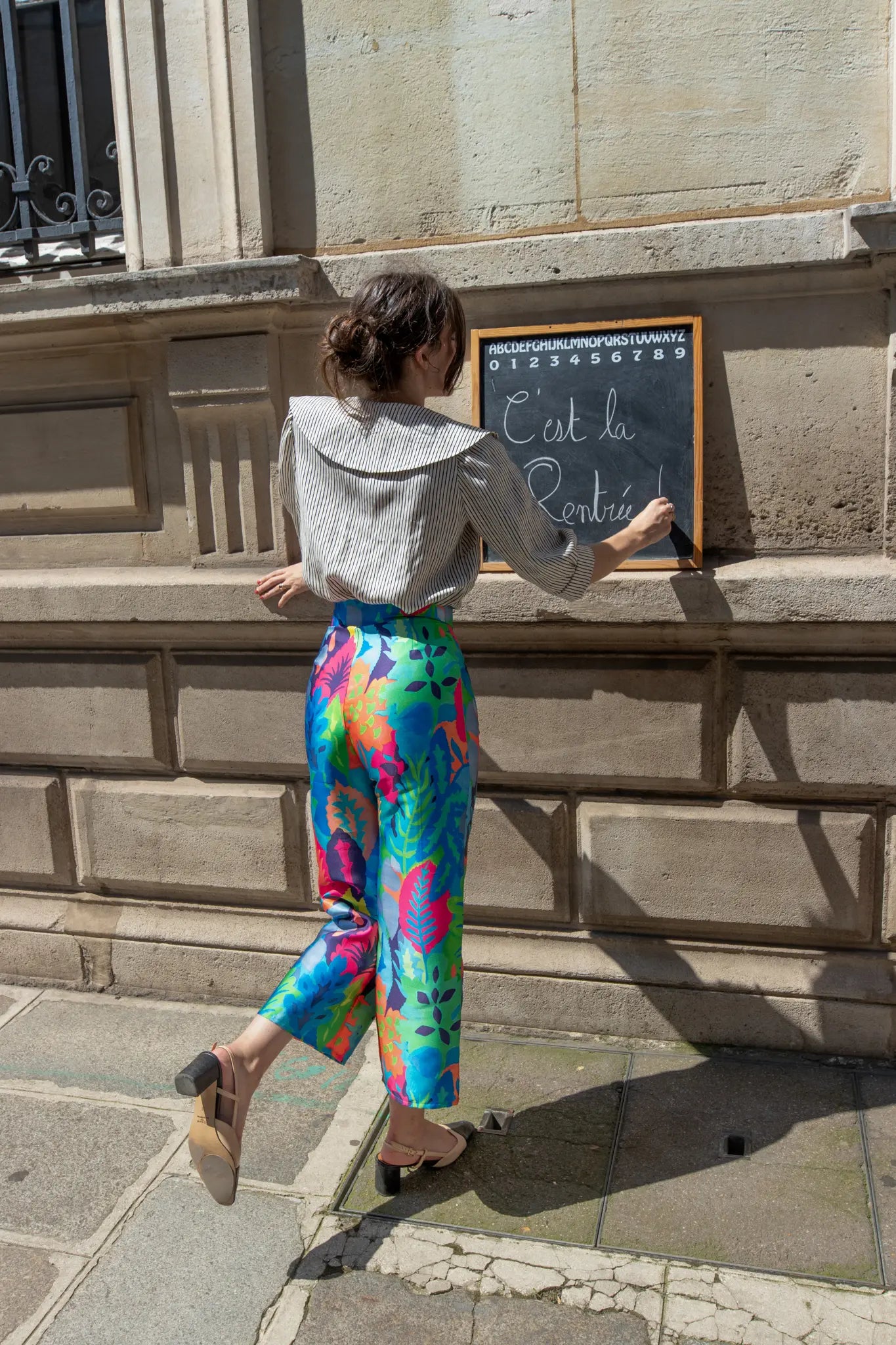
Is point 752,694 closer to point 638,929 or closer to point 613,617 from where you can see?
point 613,617

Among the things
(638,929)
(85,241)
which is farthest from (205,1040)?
(85,241)

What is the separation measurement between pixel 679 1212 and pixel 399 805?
1.17 meters

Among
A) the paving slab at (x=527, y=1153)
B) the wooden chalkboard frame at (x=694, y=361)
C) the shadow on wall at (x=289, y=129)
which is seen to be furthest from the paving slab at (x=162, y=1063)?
the shadow on wall at (x=289, y=129)

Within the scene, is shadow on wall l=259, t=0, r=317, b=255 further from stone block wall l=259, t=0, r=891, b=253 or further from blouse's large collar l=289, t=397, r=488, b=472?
blouse's large collar l=289, t=397, r=488, b=472

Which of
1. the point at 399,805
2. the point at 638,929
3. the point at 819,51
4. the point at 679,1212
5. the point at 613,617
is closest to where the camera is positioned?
the point at 399,805

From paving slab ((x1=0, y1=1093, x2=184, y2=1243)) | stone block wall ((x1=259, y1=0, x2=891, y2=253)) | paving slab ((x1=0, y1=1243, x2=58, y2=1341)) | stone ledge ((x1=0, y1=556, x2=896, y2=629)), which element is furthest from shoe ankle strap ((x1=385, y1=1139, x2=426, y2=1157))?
stone block wall ((x1=259, y1=0, x2=891, y2=253))

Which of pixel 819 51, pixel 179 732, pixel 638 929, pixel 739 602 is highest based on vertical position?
pixel 819 51

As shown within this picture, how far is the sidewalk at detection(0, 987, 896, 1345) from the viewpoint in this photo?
236 centimetres

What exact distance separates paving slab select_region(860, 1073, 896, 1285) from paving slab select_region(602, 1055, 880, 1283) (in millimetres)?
31

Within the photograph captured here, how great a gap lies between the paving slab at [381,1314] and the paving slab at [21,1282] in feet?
1.93

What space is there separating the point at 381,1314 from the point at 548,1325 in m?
0.34

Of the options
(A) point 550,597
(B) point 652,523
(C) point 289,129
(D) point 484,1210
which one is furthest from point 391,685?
(C) point 289,129

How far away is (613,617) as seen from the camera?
324 centimetres

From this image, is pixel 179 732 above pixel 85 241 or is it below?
below
